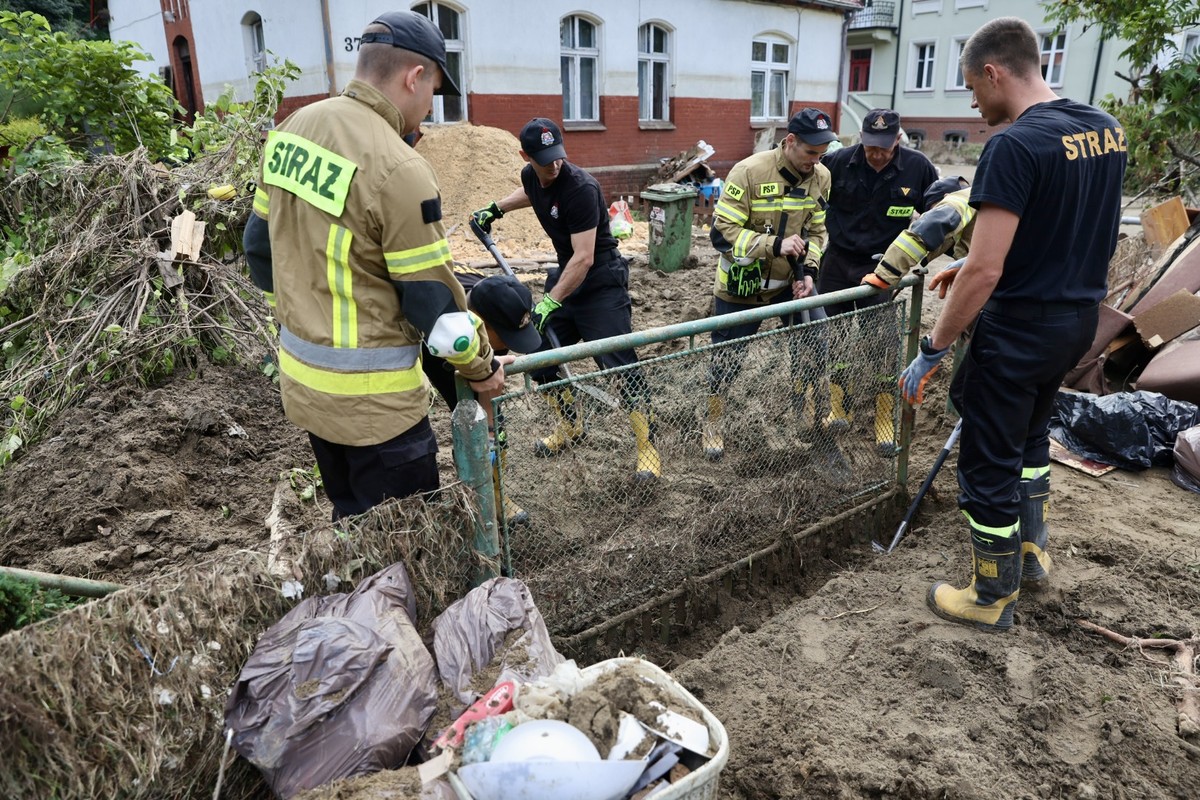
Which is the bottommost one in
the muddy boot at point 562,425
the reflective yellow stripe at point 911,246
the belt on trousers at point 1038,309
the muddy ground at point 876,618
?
the muddy ground at point 876,618

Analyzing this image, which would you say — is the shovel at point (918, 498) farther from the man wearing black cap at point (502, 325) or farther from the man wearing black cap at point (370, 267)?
the man wearing black cap at point (370, 267)

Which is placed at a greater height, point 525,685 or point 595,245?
point 595,245

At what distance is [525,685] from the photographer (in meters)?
1.97

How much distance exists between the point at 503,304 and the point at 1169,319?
4723mm

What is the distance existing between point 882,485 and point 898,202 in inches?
68.7

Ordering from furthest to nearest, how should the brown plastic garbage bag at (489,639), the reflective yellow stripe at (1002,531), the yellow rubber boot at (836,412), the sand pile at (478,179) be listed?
the sand pile at (478,179) < the yellow rubber boot at (836,412) < the reflective yellow stripe at (1002,531) < the brown plastic garbage bag at (489,639)

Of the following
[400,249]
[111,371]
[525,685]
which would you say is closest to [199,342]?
[111,371]

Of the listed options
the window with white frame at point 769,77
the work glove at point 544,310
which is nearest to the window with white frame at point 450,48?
the window with white frame at point 769,77

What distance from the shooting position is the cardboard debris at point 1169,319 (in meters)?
5.05

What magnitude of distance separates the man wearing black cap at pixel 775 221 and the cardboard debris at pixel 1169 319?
236cm

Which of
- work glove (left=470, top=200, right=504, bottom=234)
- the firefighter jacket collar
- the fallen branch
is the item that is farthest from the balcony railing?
the firefighter jacket collar

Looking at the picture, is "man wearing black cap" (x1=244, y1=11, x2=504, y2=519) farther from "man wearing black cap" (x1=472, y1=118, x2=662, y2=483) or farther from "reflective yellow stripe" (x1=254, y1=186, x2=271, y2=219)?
"man wearing black cap" (x1=472, y1=118, x2=662, y2=483)

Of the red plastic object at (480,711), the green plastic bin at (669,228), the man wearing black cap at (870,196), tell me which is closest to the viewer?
the red plastic object at (480,711)

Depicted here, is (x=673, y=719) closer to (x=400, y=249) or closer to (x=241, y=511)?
(x=400, y=249)
